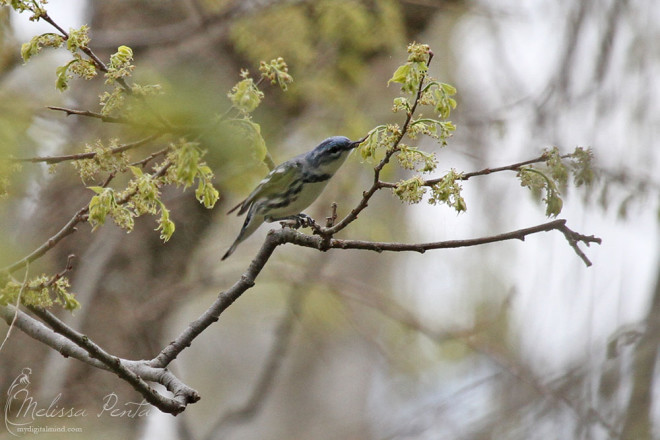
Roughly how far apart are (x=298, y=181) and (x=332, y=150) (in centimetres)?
27

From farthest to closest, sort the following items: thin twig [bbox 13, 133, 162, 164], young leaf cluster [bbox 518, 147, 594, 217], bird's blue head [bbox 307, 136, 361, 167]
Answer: bird's blue head [bbox 307, 136, 361, 167]
young leaf cluster [bbox 518, 147, 594, 217]
thin twig [bbox 13, 133, 162, 164]

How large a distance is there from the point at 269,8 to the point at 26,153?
15.2 feet

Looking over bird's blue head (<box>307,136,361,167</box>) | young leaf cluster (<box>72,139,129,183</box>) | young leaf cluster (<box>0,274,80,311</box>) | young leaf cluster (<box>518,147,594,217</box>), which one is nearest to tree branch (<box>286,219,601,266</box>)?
young leaf cluster (<box>518,147,594,217</box>)

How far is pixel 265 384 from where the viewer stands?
5.69 metres

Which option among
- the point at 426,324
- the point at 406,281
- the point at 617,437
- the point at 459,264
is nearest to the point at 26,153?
the point at 617,437

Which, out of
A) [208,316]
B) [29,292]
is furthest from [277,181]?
[29,292]

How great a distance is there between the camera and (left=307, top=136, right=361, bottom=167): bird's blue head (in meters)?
3.51

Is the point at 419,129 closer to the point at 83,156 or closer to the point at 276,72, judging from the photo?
the point at 276,72

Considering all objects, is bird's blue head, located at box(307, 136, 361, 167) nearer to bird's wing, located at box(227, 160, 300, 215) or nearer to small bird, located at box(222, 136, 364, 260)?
small bird, located at box(222, 136, 364, 260)

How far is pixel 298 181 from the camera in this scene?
145 inches

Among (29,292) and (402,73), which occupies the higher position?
(402,73)

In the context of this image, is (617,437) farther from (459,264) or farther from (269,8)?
(459,264)

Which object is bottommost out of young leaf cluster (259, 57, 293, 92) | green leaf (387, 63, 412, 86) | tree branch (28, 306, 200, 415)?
tree branch (28, 306, 200, 415)

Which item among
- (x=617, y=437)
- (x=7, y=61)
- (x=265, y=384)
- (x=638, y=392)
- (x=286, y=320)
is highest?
(x=7, y=61)
